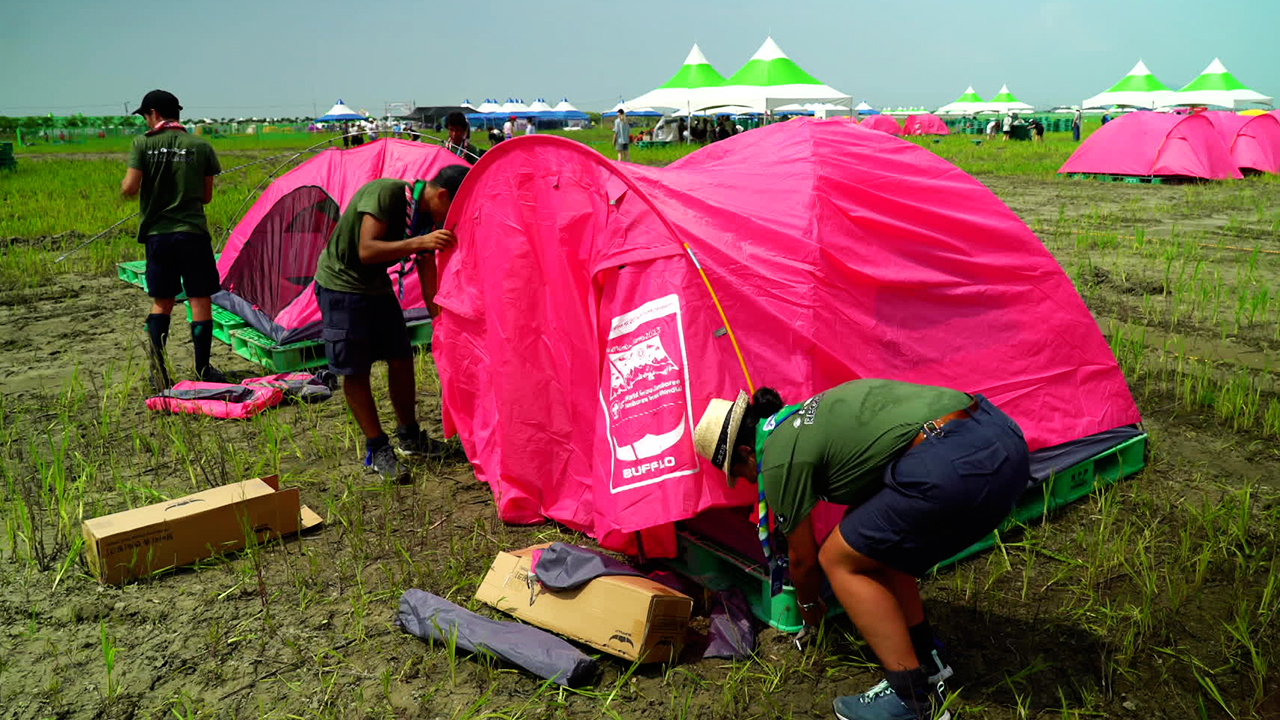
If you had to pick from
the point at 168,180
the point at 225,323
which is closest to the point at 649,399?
the point at 168,180

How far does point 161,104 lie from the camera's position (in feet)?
18.4

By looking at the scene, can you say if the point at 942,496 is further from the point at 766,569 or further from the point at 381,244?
the point at 381,244

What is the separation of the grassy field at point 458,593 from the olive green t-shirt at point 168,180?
103cm

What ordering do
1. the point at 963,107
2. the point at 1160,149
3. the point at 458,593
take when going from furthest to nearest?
the point at 963,107 → the point at 1160,149 → the point at 458,593

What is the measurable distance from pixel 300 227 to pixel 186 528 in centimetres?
369

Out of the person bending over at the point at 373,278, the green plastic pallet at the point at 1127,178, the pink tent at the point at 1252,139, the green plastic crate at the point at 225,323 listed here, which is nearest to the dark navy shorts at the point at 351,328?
the person bending over at the point at 373,278

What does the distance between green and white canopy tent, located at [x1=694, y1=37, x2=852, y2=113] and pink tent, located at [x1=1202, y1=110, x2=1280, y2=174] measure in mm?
9063

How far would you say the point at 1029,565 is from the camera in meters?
3.42

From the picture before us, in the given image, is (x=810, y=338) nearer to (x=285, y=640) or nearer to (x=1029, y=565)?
(x=1029, y=565)

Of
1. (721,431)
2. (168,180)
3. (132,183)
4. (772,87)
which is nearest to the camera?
(721,431)

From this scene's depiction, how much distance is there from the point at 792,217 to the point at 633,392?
102cm

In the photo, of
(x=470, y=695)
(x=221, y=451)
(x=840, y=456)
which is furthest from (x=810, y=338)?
(x=221, y=451)

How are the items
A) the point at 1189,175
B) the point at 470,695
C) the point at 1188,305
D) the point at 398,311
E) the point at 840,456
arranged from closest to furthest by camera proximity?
the point at 840,456 < the point at 470,695 < the point at 398,311 < the point at 1188,305 < the point at 1189,175

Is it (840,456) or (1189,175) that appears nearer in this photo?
(840,456)
